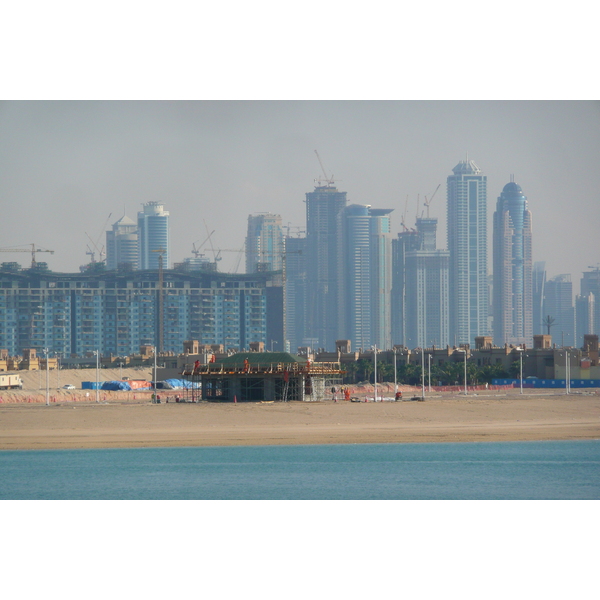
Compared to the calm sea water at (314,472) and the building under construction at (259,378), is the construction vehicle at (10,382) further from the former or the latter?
the calm sea water at (314,472)

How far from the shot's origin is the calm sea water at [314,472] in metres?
41.4

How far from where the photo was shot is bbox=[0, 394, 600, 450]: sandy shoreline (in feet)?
184

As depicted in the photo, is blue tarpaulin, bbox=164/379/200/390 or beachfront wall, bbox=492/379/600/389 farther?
beachfront wall, bbox=492/379/600/389

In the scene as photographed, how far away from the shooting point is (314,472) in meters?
46.3

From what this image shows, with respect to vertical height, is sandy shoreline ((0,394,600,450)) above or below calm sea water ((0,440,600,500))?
above

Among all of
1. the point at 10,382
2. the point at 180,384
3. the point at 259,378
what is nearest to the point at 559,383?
the point at 180,384

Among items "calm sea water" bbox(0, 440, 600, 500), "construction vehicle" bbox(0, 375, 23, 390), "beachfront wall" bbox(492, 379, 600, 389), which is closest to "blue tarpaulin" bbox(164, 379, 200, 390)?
"construction vehicle" bbox(0, 375, 23, 390)

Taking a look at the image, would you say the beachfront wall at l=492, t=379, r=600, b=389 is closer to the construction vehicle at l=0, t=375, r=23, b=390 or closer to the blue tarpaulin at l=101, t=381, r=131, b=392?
the blue tarpaulin at l=101, t=381, r=131, b=392

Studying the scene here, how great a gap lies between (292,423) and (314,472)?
55.4 ft

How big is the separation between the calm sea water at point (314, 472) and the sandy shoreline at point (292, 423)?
210cm

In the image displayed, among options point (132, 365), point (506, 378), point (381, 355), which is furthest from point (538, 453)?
point (132, 365)

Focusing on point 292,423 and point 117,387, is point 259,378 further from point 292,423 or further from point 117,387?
point 117,387

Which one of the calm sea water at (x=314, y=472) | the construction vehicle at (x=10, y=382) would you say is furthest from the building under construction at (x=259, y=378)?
the construction vehicle at (x=10, y=382)

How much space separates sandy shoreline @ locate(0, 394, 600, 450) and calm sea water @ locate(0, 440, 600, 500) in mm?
2096
